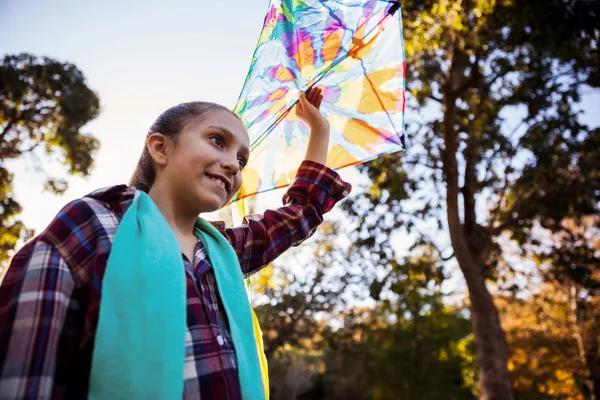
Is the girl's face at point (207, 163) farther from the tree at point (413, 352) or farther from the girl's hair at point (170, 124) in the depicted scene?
the tree at point (413, 352)

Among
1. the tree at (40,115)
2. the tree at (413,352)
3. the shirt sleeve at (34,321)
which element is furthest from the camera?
the tree at (413,352)

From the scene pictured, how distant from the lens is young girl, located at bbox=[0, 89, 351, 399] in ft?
2.63

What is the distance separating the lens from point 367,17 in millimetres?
2133

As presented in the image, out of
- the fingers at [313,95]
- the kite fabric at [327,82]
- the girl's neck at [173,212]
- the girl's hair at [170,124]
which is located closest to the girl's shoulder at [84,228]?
the girl's neck at [173,212]

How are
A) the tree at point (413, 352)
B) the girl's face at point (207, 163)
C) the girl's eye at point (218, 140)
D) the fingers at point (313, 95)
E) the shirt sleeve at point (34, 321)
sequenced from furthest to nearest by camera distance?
the tree at point (413, 352)
the fingers at point (313, 95)
the girl's eye at point (218, 140)
the girl's face at point (207, 163)
the shirt sleeve at point (34, 321)

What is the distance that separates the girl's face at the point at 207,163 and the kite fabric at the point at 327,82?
56 centimetres

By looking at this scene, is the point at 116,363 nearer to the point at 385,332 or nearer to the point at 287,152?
the point at 287,152

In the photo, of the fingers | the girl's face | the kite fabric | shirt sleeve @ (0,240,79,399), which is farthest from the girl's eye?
the fingers

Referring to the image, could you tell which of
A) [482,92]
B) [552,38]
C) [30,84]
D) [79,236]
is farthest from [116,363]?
[30,84]

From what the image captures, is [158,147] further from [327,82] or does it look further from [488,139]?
[488,139]

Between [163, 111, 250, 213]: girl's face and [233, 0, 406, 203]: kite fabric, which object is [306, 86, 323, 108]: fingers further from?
[163, 111, 250, 213]: girl's face

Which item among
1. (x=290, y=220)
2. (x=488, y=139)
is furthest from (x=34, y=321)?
(x=488, y=139)

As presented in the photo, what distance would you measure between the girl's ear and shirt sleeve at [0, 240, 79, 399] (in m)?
0.59

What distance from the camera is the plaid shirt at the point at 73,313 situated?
29.9 inches
